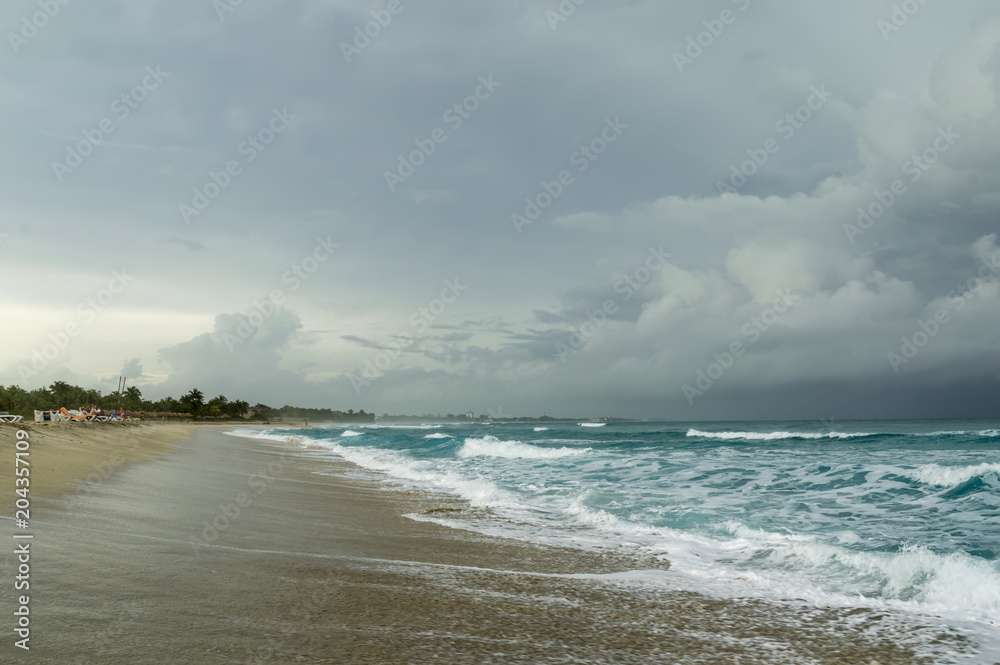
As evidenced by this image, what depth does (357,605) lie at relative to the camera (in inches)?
209

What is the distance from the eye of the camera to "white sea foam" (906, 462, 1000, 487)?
14852 mm

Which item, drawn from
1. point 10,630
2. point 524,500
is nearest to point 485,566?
point 10,630

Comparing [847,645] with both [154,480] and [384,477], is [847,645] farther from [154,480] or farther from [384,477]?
[384,477]

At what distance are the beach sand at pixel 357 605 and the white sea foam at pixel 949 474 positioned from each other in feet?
36.3

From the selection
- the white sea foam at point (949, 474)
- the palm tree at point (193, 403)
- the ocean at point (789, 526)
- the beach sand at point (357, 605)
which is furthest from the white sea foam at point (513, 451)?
the palm tree at point (193, 403)

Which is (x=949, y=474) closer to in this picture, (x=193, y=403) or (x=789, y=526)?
(x=789, y=526)

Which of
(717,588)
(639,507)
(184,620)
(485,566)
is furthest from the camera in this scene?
(639,507)

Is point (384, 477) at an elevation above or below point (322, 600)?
below

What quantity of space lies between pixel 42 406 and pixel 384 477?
109784 mm

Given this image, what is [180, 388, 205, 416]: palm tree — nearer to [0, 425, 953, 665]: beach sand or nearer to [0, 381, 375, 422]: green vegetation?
[0, 381, 375, 422]: green vegetation

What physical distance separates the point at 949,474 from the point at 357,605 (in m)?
16.2

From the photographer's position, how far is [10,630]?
3.94m

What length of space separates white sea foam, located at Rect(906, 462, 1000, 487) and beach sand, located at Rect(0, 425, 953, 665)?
11.1 meters

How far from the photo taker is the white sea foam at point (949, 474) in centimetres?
1485
